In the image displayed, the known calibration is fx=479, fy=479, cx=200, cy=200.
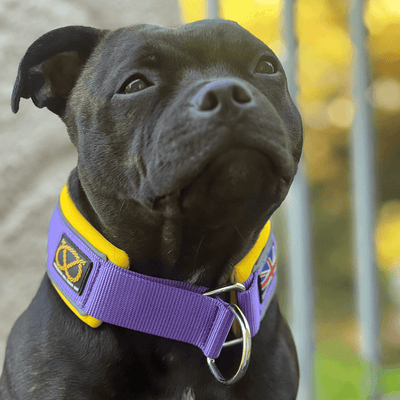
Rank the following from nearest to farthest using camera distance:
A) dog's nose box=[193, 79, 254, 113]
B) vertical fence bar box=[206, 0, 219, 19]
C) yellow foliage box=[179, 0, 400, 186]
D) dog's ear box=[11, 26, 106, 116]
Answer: dog's nose box=[193, 79, 254, 113] < dog's ear box=[11, 26, 106, 116] < vertical fence bar box=[206, 0, 219, 19] < yellow foliage box=[179, 0, 400, 186]

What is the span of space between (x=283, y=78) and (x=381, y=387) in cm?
146

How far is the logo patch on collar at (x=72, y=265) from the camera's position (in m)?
0.91

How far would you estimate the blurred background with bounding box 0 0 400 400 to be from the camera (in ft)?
5.14

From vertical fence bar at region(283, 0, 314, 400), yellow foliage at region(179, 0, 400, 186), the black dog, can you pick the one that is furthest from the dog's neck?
yellow foliage at region(179, 0, 400, 186)

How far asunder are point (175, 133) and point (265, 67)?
32cm

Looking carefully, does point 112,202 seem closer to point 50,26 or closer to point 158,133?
point 158,133

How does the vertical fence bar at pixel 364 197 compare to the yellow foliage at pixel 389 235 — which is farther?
the yellow foliage at pixel 389 235

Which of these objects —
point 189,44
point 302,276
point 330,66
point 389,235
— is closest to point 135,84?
point 189,44

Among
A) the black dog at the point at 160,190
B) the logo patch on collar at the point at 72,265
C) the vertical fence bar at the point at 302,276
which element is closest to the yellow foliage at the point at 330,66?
the vertical fence bar at the point at 302,276

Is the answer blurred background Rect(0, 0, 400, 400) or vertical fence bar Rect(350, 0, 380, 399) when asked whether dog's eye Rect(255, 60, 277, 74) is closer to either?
blurred background Rect(0, 0, 400, 400)

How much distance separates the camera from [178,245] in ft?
3.13

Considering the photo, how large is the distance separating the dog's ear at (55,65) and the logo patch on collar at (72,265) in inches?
12.4

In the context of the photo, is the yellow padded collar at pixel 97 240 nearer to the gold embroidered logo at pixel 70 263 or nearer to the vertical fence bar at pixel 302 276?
the gold embroidered logo at pixel 70 263

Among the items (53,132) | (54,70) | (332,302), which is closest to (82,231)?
(54,70)
